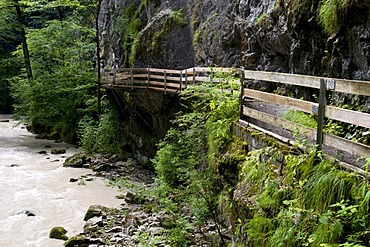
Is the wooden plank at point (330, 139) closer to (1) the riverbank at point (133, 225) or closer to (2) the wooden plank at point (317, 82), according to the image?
(2) the wooden plank at point (317, 82)

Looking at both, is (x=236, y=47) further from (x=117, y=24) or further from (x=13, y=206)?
(x=117, y=24)

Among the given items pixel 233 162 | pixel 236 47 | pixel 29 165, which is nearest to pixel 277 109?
pixel 233 162

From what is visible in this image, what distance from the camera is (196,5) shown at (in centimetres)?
1570

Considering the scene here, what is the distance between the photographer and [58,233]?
29.9ft

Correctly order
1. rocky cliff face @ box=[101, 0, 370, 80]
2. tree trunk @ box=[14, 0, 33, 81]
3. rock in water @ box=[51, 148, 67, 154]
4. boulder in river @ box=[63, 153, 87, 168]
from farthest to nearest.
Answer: tree trunk @ box=[14, 0, 33, 81] < rock in water @ box=[51, 148, 67, 154] < boulder in river @ box=[63, 153, 87, 168] < rocky cliff face @ box=[101, 0, 370, 80]

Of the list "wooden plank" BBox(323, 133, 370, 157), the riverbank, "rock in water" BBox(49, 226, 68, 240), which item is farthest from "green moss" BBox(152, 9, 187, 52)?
"wooden plank" BBox(323, 133, 370, 157)

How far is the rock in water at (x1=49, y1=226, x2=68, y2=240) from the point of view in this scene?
29.7 ft

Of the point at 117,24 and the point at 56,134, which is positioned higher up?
the point at 117,24

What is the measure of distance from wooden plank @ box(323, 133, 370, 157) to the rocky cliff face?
103 inches

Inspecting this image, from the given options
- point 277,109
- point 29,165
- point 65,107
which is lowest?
point 29,165

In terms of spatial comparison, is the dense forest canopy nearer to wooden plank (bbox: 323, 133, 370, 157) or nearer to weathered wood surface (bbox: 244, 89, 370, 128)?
weathered wood surface (bbox: 244, 89, 370, 128)

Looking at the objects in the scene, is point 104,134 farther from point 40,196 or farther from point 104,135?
point 40,196

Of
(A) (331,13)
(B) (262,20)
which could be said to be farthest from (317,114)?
(B) (262,20)

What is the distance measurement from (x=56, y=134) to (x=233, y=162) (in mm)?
18132
